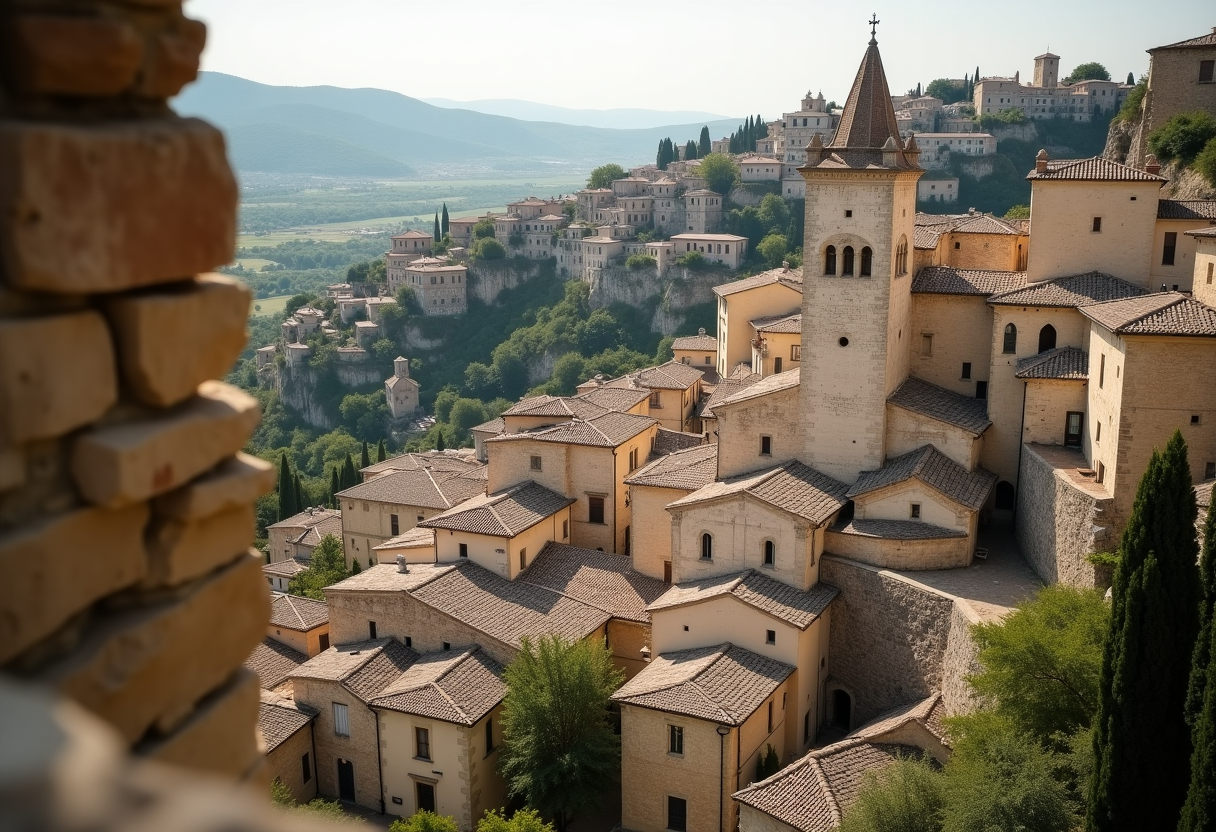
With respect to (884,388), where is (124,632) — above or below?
above

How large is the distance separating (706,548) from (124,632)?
91.6ft

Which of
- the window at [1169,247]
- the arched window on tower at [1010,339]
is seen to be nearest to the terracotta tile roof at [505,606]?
the arched window on tower at [1010,339]

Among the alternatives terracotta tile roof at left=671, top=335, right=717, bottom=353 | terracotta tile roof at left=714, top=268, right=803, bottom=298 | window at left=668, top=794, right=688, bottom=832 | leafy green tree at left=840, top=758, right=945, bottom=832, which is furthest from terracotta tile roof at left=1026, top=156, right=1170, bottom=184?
terracotta tile roof at left=671, top=335, right=717, bottom=353

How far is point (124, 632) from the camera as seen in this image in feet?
12.5

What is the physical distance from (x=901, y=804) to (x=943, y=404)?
48.3 ft

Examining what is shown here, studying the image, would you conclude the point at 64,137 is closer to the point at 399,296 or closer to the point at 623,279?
the point at 623,279

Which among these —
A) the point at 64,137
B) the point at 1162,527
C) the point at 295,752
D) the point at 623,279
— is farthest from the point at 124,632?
the point at 623,279

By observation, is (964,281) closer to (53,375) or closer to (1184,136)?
(1184,136)

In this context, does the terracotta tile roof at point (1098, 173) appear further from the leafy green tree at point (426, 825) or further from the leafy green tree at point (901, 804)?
the leafy green tree at point (426, 825)

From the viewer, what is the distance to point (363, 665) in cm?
3161

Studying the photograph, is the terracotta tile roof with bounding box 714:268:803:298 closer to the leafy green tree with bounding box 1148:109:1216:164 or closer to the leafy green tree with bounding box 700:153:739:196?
the leafy green tree with bounding box 1148:109:1216:164

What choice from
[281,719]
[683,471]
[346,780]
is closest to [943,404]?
[683,471]

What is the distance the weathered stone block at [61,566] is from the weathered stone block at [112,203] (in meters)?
0.84

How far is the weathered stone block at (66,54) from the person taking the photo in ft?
11.7
